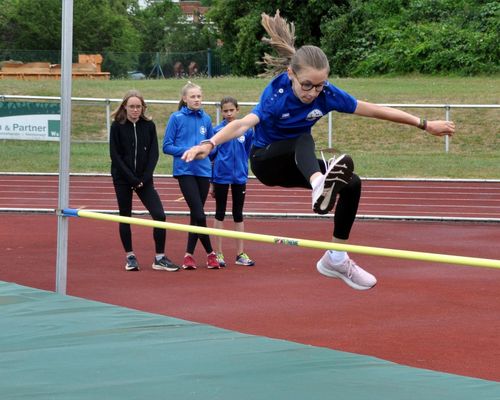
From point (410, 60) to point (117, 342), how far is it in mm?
24611

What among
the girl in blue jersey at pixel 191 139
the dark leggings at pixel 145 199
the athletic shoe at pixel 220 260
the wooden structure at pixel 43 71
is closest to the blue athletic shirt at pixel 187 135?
the girl in blue jersey at pixel 191 139

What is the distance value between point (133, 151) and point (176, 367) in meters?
3.70

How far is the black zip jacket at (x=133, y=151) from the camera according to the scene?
27.6ft

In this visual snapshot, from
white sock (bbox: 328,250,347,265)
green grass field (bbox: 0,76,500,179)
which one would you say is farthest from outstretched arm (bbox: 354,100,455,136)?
green grass field (bbox: 0,76,500,179)

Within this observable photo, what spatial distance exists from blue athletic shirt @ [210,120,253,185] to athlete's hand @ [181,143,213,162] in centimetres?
387

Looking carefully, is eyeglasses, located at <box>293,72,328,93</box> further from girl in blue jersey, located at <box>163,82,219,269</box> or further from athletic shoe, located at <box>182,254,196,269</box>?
athletic shoe, located at <box>182,254,196,269</box>

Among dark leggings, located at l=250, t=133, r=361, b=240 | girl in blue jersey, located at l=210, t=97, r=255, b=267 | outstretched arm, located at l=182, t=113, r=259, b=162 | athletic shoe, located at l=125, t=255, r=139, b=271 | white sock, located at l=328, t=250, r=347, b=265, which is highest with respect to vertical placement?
Result: outstretched arm, located at l=182, t=113, r=259, b=162

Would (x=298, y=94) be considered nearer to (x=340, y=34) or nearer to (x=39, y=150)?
(x=39, y=150)

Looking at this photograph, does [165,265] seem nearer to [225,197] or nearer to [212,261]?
[212,261]

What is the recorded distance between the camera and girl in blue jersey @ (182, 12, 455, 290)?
16.4 feet

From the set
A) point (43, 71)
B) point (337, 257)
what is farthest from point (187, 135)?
point (43, 71)

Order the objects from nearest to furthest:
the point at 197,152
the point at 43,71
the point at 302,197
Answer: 1. the point at 197,152
2. the point at 302,197
3. the point at 43,71

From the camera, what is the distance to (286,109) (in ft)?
17.0

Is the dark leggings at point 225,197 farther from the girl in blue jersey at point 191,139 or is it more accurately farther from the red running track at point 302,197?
the red running track at point 302,197
